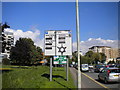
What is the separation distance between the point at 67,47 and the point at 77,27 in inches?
207

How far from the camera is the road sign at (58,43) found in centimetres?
1583

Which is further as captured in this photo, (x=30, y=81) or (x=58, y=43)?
(x=58, y=43)

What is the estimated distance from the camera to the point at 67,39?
15.9 m

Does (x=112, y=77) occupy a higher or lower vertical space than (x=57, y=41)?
lower

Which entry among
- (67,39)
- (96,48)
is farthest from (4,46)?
(96,48)

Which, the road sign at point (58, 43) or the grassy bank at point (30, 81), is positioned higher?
the road sign at point (58, 43)

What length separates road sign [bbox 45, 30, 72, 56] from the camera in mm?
15828

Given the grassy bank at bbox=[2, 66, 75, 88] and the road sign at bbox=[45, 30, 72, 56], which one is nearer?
the grassy bank at bbox=[2, 66, 75, 88]

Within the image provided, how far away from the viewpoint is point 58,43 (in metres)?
16.0

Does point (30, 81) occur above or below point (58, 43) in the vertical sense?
below

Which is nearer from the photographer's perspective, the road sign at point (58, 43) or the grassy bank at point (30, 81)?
the grassy bank at point (30, 81)

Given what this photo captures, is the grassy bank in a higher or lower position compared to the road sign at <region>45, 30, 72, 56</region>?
lower

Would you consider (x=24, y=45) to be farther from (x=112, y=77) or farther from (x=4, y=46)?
(x=112, y=77)

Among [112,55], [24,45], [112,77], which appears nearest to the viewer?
[112,77]
